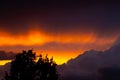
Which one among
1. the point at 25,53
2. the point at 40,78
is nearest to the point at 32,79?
the point at 40,78

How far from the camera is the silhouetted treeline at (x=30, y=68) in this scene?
278 ft

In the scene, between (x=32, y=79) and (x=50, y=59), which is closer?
(x=32, y=79)

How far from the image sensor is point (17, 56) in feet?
285

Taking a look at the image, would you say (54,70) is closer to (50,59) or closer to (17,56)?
(50,59)

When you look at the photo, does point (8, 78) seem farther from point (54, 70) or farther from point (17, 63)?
point (54, 70)

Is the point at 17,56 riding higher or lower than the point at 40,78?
higher

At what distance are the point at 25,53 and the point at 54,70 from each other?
7.77m

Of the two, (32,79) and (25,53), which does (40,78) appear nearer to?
(32,79)

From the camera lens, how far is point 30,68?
85000 millimetres

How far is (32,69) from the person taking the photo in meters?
84.9

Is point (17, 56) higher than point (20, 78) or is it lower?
higher

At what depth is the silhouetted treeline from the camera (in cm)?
8469

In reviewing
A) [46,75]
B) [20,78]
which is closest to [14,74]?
[20,78]

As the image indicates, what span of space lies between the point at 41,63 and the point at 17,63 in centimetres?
551
